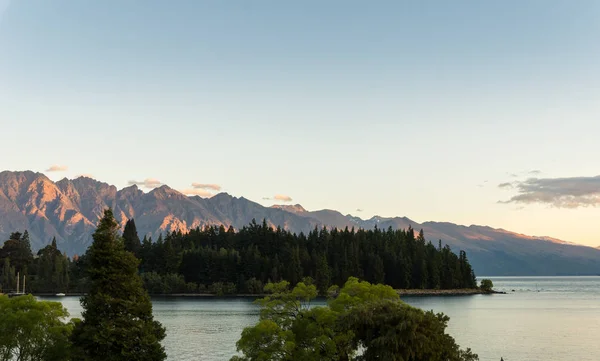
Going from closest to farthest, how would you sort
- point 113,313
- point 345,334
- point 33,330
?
point 113,313, point 345,334, point 33,330

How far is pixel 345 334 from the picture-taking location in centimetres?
4981

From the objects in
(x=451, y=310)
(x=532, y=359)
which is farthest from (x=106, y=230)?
(x=451, y=310)

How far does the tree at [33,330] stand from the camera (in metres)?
51.3

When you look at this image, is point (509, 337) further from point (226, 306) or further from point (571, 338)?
point (226, 306)

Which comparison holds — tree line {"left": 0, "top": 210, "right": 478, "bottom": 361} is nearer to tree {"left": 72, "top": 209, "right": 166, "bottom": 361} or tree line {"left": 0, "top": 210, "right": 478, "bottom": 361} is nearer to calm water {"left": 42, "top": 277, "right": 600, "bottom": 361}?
tree {"left": 72, "top": 209, "right": 166, "bottom": 361}

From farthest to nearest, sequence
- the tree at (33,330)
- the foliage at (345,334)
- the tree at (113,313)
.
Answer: the tree at (33,330) → the tree at (113,313) → the foliage at (345,334)

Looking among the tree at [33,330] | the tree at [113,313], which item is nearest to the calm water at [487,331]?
the tree at [33,330]

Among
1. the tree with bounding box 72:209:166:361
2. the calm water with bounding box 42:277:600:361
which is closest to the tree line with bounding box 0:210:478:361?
the tree with bounding box 72:209:166:361

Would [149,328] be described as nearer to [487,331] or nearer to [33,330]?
[33,330]

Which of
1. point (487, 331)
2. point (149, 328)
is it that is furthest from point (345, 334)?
point (487, 331)

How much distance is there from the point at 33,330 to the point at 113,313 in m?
8.49

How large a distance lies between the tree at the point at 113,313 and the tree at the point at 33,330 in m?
4.18

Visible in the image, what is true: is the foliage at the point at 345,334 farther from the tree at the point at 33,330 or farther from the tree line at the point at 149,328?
the tree at the point at 33,330

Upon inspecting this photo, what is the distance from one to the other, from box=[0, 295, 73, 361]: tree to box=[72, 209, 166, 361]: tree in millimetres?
4184
